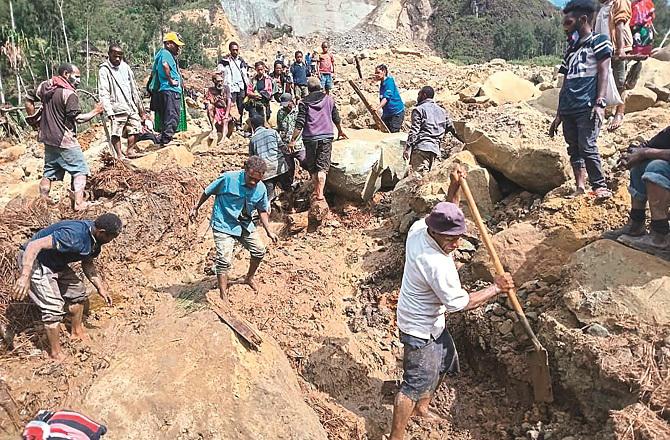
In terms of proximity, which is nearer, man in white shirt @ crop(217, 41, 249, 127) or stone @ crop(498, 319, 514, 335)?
stone @ crop(498, 319, 514, 335)

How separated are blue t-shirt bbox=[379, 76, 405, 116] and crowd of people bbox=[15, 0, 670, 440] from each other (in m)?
0.02

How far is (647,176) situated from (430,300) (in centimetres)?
154

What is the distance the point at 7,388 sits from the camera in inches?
146

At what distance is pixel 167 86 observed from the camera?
22.4 feet

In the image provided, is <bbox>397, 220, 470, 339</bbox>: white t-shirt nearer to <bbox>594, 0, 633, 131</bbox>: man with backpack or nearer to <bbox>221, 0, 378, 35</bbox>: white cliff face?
<bbox>594, 0, 633, 131</bbox>: man with backpack

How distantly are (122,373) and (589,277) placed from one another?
3.20 m

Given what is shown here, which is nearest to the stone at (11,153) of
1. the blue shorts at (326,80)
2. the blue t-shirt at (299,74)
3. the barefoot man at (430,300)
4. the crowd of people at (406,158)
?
the crowd of people at (406,158)

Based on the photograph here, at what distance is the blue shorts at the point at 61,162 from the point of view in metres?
5.18

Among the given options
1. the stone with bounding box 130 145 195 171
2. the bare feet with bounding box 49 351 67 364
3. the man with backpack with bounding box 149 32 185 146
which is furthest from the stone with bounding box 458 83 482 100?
Result: the bare feet with bounding box 49 351 67 364

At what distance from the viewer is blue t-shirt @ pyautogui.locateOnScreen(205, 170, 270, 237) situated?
445 cm

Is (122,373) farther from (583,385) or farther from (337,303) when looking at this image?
(583,385)

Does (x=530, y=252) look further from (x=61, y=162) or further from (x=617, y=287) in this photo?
(x=61, y=162)

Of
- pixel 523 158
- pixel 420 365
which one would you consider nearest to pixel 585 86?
pixel 523 158

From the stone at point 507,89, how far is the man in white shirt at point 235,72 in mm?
5025
